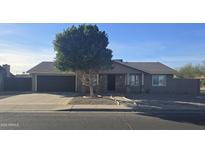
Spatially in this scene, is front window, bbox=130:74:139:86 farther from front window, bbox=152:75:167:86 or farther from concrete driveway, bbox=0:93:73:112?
concrete driveway, bbox=0:93:73:112

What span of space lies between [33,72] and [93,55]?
12.8 m

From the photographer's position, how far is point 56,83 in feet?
134

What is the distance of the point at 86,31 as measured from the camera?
29.4 metres

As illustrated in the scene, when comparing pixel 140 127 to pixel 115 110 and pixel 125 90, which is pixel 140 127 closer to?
pixel 115 110

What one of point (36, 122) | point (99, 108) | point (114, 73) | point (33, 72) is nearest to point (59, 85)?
point (33, 72)

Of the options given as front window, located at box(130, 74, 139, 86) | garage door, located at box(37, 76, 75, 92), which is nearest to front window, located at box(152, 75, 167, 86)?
front window, located at box(130, 74, 139, 86)

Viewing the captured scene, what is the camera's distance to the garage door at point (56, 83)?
40406 mm

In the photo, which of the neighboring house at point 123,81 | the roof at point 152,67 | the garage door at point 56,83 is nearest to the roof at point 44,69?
the neighboring house at point 123,81

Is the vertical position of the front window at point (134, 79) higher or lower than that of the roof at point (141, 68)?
lower

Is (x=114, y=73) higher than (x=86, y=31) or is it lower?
lower

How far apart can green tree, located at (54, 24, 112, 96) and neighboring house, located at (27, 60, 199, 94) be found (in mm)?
9002

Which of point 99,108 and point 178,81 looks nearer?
point 99,108

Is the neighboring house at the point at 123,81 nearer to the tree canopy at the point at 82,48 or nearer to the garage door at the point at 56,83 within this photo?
the garage door at the point at 56,83

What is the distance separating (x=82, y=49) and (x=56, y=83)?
507 inches
